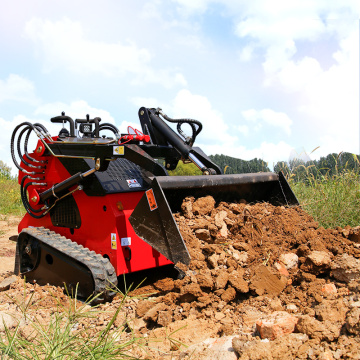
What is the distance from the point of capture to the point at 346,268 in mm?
3105

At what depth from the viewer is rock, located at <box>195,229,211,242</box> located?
3711mm

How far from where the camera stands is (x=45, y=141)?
184 inches

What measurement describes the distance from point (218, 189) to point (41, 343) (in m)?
2.53

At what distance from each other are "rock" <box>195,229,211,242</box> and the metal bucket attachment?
40 cm

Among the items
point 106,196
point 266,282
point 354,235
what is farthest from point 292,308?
point 106,196

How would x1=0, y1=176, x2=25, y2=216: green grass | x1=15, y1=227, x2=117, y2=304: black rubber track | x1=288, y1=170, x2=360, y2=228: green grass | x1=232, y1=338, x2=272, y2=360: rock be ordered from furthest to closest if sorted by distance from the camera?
1. x1=0, y1=176, x2=25, y2=216: green grass
2. x1=288, y1=170, x2=360, y2=228: green grass
3. x1=15, y1=227, x2=117, y2=304: black rubber track
4. x1=232, y1=338, x2=272, y2=360: rock

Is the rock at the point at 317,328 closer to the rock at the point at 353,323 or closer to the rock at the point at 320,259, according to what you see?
the rock at the point at 353,323

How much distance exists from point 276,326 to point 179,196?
189 cm

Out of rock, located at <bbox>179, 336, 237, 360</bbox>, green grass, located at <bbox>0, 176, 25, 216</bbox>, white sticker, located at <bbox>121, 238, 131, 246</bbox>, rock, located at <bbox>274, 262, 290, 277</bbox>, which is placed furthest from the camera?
green grass, located at <bbox>0, 176, 25, 216</bbox>

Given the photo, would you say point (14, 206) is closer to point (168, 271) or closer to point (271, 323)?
point (168, 271)

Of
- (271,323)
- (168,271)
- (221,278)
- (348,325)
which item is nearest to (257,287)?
(221,278)

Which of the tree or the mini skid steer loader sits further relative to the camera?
the tree

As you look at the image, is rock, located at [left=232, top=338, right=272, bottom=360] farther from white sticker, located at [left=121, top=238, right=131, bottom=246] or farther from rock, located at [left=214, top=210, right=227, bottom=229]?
white sticker, located at [left=121, top=238, right=131, bottom=246]

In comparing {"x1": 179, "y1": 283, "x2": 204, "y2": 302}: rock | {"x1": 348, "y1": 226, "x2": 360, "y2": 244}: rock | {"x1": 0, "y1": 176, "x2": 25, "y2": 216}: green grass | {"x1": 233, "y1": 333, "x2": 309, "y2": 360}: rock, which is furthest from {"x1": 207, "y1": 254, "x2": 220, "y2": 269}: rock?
{"x1": 0, "y1": 176, "x2": 25, "y2": 216}: green grass
